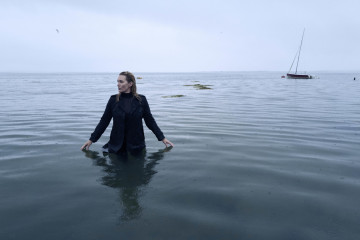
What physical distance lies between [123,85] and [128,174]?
2.24 m

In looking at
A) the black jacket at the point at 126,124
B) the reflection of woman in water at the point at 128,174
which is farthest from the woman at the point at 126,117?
the reflection of woman in water at the point at 128,174

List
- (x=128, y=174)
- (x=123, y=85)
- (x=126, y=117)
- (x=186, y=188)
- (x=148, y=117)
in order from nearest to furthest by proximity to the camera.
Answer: (x=186, y=188)
(x=128, y=174)
(x=123, y=85)
(x=126, y=117)
(x=148, y=117)

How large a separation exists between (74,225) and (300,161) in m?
5.70

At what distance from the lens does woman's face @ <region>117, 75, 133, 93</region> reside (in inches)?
280

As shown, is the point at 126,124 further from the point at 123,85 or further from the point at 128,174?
the point at 128,174

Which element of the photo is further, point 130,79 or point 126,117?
point 126,117

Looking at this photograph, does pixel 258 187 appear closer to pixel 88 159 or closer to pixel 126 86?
pixel 126 86

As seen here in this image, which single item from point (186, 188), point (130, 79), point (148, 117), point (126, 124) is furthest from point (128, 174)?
point (130, 79)

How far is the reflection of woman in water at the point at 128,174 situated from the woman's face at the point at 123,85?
1770mm

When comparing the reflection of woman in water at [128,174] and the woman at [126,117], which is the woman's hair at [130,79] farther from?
the reflection of woman in water at [128,174]

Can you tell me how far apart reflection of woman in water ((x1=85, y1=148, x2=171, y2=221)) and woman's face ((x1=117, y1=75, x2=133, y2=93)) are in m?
1.77

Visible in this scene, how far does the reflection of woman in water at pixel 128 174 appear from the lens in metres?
4.88

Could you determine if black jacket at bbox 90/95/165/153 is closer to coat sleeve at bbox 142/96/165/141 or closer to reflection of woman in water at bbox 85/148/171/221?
coat sleeve at bbox 142/96/165/141

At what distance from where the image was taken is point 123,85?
283 inches
